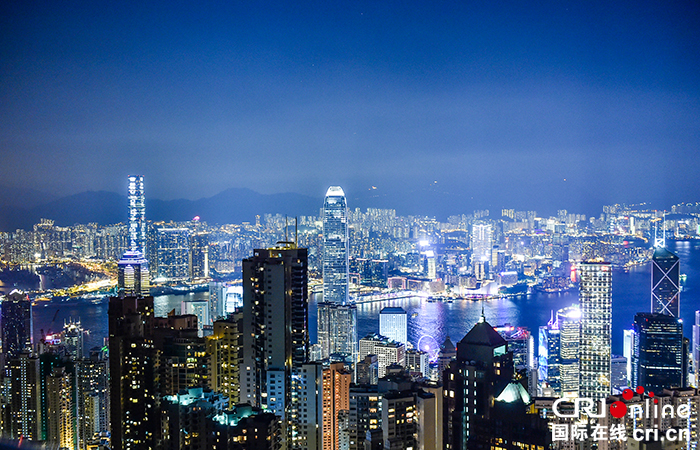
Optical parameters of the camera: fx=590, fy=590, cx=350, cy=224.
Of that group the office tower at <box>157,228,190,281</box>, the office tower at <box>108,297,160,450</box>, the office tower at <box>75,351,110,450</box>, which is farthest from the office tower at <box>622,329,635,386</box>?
the office tower at <box>157,228,190,281</box>

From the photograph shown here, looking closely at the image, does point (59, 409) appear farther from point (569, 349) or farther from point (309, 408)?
point (569, 349)

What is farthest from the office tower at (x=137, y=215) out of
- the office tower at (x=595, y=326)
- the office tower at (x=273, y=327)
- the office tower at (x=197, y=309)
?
the office tower at (x=595, y=326)

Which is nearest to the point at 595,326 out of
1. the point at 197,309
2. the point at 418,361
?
the point at 418,361

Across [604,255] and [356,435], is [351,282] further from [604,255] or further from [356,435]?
[356,435]

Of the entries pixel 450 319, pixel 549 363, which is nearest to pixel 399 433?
pixel 549 363

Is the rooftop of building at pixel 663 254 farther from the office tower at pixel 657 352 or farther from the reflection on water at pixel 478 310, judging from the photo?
the office tower at pixel 657 352

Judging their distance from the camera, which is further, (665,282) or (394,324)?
(394,324)
